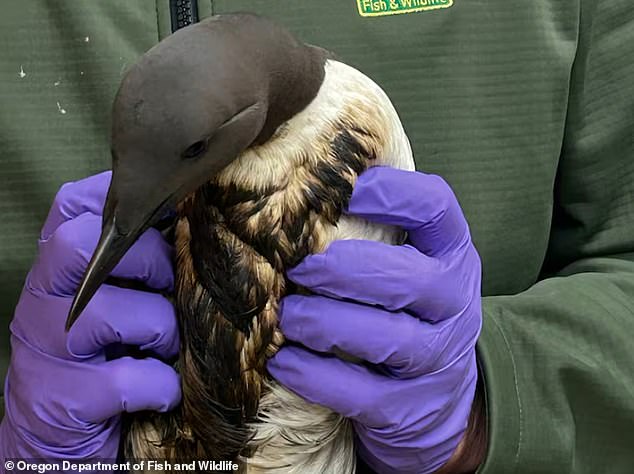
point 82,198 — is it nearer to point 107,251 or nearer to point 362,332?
point 107,251

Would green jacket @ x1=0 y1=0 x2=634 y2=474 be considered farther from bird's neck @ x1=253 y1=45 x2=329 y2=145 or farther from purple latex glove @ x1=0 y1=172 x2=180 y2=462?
bird's neck @ x1=253 y1=45 x2=329 y2=145

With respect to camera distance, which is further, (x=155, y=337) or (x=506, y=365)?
(x=506, y=365)

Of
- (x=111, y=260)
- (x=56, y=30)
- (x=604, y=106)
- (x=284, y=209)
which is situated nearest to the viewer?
(x=111, y=260)

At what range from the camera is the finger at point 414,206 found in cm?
92

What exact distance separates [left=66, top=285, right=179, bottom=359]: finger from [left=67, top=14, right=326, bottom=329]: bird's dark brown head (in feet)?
0.49

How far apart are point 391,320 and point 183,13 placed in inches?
21.0

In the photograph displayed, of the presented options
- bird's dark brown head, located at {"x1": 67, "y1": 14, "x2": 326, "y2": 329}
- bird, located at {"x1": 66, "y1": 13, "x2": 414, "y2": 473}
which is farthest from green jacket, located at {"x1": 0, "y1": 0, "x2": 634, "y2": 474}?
bird's dark brown head, located at {"x1": 67, "y1": 14, "x2": 326, "y2": 329}

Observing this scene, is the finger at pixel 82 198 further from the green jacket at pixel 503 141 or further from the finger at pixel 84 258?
the green jacket at pixel 503 141

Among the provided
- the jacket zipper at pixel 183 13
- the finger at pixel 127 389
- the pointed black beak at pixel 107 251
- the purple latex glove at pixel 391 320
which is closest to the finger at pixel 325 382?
the purple latex glove at pixel 391 320

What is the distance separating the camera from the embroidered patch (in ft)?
4.08

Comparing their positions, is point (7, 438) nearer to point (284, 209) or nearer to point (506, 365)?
point (284, 209)

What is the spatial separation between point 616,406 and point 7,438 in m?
0.82

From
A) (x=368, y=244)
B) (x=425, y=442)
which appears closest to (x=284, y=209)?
(x=368, y=244)

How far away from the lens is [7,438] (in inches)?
44.1
